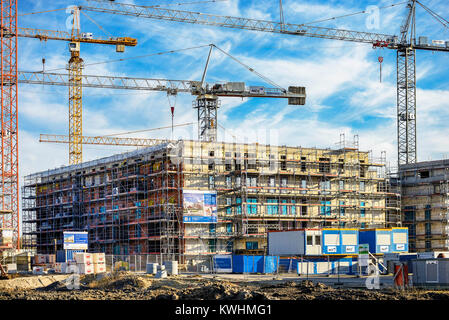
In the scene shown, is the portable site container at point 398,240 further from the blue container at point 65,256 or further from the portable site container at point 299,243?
the blue container at point 65,256

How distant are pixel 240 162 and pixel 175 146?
27.3ft

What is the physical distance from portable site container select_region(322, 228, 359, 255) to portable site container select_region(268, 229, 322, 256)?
580 millimetres

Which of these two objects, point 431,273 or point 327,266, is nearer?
point 431,273

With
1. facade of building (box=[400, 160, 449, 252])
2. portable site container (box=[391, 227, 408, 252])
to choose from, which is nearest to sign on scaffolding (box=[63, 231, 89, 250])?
portable site container (box=[391, 227, 408, 252])

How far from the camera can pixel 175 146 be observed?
7656 centimetres

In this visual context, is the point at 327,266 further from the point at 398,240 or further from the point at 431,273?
the point at 431,273

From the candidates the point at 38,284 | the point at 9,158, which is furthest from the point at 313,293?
the point at 9,158

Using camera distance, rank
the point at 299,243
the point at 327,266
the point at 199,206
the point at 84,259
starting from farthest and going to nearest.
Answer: the point at 199,206 < the point at 299,243 < the point at 327,266 < the point at 84,259

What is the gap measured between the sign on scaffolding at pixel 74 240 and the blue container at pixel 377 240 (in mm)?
27401

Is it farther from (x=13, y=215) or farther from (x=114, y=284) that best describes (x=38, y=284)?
(x=13, y=215)

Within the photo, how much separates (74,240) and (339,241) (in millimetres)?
25374

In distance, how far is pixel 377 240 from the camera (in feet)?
219

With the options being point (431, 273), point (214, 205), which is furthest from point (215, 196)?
point (431, 273)

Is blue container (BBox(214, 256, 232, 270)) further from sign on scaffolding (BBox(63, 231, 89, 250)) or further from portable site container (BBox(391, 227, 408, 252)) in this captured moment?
portable site container (BBox(391, 227, 408, 252))
